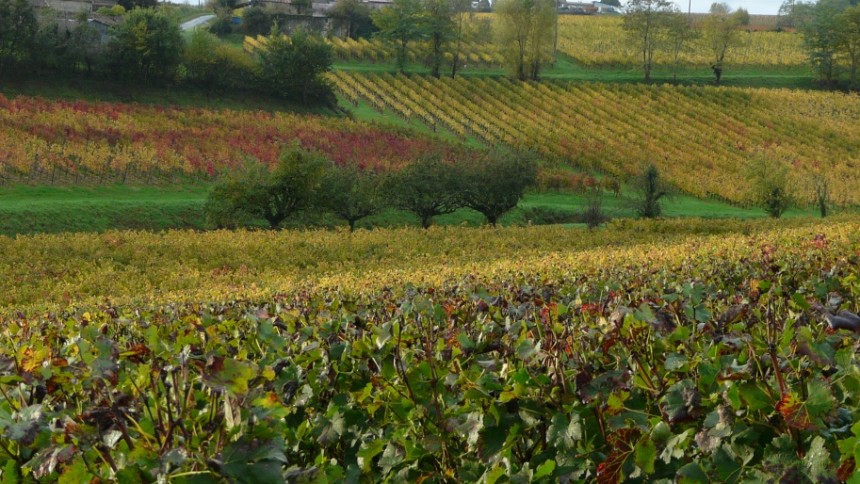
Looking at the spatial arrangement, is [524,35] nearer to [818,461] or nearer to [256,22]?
[256,22]

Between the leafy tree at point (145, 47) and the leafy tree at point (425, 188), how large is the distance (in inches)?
1033

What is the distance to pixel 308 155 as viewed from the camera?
122ft

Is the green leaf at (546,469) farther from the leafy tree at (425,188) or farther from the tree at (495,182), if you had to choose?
the tree at (495,182)

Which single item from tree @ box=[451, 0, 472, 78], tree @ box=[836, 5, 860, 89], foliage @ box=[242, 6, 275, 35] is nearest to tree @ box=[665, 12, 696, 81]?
tree @ box=[836, 5, 860, 89]

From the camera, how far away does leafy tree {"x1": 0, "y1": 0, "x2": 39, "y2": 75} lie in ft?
176

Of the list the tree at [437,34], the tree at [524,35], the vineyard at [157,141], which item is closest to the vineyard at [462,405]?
the vineyard at [157,141]

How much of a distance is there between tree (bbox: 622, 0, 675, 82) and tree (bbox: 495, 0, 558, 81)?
1029 centimetres

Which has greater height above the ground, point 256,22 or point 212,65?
point 256,22

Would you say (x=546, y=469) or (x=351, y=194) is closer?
(x=546, y=469)

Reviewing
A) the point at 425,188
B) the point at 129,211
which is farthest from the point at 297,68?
the point at 129,211

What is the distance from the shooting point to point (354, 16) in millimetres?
91875

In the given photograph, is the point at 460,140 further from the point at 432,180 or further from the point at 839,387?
the point at 839,387

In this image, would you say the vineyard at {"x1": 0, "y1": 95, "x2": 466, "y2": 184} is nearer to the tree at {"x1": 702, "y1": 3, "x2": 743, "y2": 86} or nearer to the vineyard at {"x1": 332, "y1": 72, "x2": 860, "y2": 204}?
the vineyard at {"x1": 332, "y1": 72, "x2": 860, "y2": 204}

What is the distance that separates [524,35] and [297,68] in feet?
80.7
